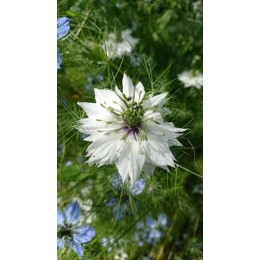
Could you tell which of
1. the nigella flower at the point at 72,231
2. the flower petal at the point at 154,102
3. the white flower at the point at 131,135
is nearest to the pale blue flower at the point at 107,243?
the nigella flower at the point at 72,231

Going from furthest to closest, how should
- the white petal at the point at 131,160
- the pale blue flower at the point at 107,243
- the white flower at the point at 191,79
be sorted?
1. the white flower at the point at 191,79
2. the pale blue flower at the point at 107,243
3. the white petal at the point at 131,160

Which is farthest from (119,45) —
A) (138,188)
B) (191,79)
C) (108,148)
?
(108,148)

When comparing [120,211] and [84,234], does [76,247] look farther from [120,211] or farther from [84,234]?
[120,211]

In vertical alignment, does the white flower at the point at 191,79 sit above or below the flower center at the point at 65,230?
above

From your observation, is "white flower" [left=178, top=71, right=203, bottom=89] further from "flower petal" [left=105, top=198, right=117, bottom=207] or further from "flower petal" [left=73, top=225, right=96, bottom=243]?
"flower petal" [left=73, top=225, right=96, bottom=243]

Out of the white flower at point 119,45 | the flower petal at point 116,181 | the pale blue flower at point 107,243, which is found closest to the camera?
the flower petal at point 116,181

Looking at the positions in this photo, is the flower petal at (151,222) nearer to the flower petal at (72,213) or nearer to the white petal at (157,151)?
the flower petal at (72,213)
